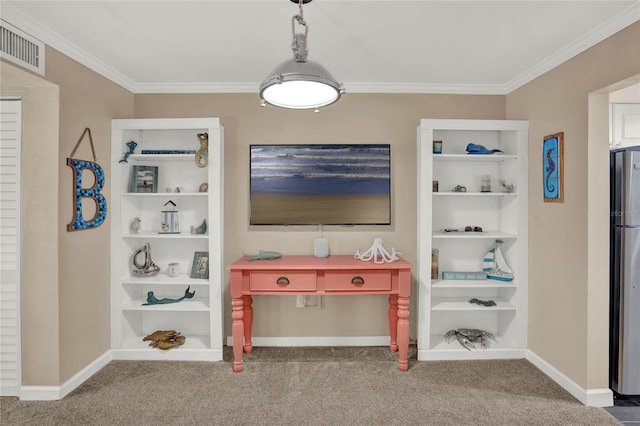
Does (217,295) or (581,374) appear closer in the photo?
(581,374)

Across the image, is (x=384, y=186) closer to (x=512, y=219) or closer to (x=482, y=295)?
(x=512, y=219)

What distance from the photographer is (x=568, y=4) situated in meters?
2.01

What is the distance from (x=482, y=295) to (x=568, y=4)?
7.94 feet

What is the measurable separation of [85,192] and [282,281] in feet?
5.45

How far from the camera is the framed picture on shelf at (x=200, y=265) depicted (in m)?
3.18

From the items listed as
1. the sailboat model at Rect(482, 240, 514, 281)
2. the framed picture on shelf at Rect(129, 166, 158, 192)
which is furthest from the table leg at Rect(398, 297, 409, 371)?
the framed picture on shelf at Rect(129, 166, 158, 192)

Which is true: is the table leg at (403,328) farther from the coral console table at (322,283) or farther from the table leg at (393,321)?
the table leg at (393,321)

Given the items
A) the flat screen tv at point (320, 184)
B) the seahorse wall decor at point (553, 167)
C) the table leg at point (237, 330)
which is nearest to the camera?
the seahorse wall decor at point (553, 167)

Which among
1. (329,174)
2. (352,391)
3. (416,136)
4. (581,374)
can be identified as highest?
(416,136)

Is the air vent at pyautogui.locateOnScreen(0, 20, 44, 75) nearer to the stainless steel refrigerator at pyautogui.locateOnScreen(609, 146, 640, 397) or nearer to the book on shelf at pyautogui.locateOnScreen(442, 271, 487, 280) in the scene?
the book on shelf at pyautogui.locateOnScreen(442, 271, 487, 280)

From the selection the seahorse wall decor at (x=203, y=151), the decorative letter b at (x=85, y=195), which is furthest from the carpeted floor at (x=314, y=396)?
the seahorse wall decor at (x=203, y=151)

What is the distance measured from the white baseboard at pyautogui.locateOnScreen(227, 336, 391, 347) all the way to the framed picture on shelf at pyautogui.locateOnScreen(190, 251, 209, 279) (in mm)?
672

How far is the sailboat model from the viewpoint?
→ 313 cm

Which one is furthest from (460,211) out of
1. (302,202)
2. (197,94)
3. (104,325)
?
(104,325)
